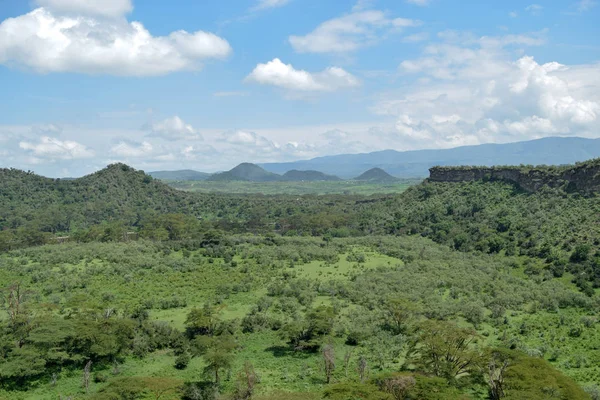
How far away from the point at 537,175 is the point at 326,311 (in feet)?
212

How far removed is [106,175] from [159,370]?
5961 inches

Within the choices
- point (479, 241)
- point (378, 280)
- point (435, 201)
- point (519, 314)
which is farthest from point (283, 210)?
point (519, 314)

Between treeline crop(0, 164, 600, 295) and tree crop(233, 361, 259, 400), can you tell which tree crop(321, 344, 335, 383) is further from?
treeline crop(0, 164, 600, 295)

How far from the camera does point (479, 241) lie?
77.7 metres

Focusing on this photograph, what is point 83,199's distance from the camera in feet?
507

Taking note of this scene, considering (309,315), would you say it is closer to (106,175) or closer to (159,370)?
(159,370)

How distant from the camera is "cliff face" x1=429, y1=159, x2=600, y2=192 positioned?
76.1 meters

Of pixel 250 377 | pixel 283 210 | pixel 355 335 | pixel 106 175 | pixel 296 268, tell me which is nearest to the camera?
pixel 250 377

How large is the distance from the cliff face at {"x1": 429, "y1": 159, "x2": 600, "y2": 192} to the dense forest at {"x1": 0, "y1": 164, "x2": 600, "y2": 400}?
105 inches

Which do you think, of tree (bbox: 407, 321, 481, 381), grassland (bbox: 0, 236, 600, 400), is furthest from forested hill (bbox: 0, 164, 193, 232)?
tree (bbox: 407, 321, 481, 381)

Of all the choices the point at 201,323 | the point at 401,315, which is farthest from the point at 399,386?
the point at 201,323

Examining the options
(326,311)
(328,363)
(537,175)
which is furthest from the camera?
(537,175)

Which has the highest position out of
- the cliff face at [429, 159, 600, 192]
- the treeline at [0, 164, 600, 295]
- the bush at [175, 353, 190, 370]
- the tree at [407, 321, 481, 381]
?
the cliff face at [429, 159, 600, 192]

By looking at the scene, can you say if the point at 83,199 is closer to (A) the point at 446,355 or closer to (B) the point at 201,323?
(B) the point at 201,323
